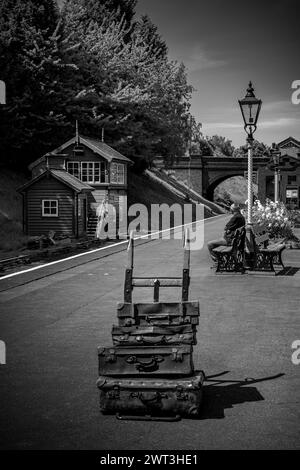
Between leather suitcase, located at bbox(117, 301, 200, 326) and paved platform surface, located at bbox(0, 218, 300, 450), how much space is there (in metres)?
0.98

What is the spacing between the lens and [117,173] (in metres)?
43.2

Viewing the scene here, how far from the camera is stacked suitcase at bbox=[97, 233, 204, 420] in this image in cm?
621

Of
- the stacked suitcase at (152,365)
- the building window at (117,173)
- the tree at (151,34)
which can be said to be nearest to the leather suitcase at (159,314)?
the stacked suitcase at (152,365)

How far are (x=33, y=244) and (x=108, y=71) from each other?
26.0 metres

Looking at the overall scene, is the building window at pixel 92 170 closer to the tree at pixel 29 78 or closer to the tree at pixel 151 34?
the tree at pixel 29 78

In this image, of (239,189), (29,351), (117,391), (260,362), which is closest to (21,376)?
(29,351)

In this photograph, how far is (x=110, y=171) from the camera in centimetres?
4188

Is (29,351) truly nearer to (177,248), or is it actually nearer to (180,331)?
(180,331)

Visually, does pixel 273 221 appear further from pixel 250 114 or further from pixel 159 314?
pixel 159 314

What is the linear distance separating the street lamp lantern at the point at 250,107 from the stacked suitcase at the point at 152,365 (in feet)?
37.0

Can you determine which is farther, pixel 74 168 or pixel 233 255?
pixel 74 168

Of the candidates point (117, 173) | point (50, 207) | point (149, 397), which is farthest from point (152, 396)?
point (117, 173)

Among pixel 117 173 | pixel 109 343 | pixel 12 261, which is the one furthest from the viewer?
pixel 117 173

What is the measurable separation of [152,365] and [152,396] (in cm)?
34
